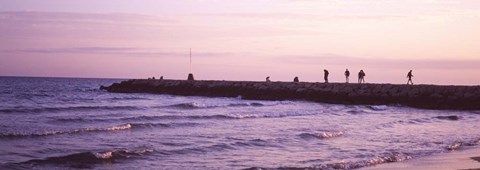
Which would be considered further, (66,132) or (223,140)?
(66,132)

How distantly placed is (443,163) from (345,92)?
23875 mm

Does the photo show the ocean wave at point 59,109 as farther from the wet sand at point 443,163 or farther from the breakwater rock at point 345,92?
the wet sand at point 443,163

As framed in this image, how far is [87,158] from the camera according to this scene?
11617 millimetres

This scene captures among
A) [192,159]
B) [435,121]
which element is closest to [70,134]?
[192,159]

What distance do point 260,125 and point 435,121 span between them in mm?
7012

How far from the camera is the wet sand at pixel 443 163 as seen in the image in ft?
36.6

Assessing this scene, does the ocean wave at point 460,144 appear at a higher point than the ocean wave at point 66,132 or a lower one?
lower

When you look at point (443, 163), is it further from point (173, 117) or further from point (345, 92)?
point (345, 92)

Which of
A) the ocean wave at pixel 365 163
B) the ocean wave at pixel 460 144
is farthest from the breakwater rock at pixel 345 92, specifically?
the ocean wave at pixel 365 163

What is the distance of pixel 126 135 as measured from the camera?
16031 millimetres

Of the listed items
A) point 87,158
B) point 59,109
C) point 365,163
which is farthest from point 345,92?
point 87,158

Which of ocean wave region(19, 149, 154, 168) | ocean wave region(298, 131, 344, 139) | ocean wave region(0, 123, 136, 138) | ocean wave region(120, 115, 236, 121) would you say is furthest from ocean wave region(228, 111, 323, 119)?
ocean wave region(19, 149, 154, 168)

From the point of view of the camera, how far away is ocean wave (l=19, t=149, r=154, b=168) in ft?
36.4

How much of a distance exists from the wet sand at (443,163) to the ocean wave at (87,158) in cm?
483
